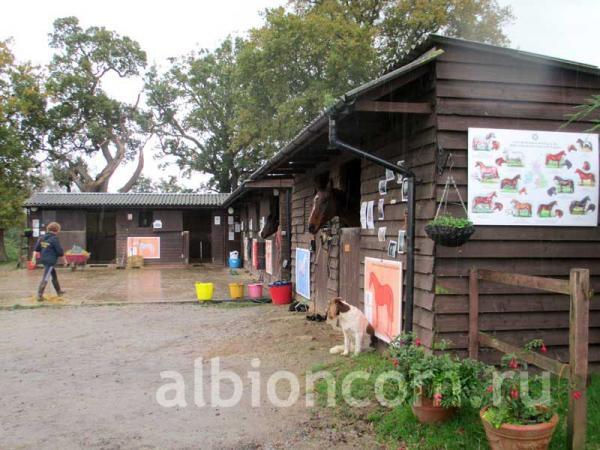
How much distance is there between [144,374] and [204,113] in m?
30.1

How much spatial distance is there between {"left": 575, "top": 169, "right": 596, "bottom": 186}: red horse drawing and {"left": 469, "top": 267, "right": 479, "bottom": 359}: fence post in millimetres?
1561

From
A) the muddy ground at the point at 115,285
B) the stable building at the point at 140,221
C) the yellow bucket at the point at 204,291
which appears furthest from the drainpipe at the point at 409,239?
the stable building at the point at 140,221

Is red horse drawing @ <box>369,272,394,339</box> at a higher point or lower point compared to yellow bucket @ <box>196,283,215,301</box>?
higher

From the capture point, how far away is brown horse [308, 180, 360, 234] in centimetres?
730

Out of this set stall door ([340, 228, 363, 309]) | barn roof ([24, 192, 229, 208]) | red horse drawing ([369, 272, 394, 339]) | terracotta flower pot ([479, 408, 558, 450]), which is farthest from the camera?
barn roof ([24, 192, 229, 208])

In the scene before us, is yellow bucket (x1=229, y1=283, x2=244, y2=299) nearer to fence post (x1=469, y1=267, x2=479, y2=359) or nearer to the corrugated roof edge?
the corrugated roof edge

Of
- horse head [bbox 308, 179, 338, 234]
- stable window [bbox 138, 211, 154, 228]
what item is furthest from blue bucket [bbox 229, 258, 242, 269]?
horse head [bbox 308, 179, 338, 234]

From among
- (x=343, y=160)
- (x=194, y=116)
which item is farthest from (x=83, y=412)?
(x=194, y=116)

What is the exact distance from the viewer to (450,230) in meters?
4.21

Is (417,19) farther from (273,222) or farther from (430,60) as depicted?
(430,60)

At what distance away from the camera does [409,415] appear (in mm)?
3982

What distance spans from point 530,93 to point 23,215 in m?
26.4

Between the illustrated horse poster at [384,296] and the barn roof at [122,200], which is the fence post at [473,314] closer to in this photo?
the illustrated horse poster at [384,296]

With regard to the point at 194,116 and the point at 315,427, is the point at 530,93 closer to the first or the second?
the point at 315,427
